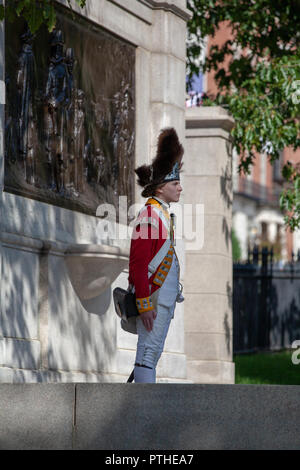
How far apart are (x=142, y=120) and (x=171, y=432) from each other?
685cm

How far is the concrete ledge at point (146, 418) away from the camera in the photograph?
21.5 feet

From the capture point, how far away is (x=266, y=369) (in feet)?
58.5

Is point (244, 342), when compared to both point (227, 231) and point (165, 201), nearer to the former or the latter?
point (227, 231)

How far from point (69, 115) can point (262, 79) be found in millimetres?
5758

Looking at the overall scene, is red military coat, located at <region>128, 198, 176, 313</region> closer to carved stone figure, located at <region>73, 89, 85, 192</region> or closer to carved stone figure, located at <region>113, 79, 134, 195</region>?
carved stone figure, located at <region>73, 89, 85, 192</region>

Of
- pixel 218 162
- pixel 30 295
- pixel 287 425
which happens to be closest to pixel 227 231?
pixel 218 162

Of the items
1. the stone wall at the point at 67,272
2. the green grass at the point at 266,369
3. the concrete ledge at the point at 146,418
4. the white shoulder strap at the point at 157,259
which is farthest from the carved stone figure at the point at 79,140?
the concrete ledge at the point at 146,418

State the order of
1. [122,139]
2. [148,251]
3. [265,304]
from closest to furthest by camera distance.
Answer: [148,251], [122,139], [265,304]

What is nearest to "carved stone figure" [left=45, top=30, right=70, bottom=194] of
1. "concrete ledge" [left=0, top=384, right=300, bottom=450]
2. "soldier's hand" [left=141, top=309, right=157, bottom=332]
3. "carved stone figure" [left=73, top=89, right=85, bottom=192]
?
"carved stone figure" [left=73, top=89, right=85, bottom=192]

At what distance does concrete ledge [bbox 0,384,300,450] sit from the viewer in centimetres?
654

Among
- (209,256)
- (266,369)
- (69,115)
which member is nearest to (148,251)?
(69,115)

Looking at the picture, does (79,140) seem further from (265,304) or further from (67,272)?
(265,304)

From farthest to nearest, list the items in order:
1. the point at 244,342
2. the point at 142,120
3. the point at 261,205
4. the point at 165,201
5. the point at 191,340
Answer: the point at 261,205, the point at 244,342, the point at 191,340, the point at 142,120, the point at 165,201

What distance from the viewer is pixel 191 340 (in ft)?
50.9
